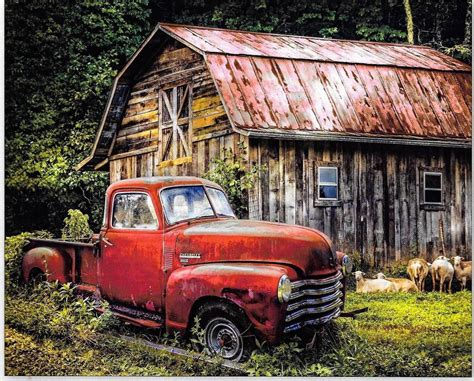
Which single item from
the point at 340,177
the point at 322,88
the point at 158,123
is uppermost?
the point at 322,88

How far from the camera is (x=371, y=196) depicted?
9.36 metres

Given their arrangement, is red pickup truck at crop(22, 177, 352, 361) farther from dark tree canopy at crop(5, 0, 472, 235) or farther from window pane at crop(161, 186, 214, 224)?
dark tree canopy at crop(5, 0, 472, 235)

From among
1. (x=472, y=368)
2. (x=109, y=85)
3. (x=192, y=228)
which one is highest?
(x=109, y=85)

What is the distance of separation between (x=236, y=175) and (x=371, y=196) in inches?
57.5

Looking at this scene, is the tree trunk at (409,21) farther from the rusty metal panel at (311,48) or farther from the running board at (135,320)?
the running board at (135,320)

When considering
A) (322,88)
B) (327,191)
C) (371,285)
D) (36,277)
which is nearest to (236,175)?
(327,191)

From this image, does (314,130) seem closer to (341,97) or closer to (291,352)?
(341,97)

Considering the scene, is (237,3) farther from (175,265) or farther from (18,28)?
(175,265)

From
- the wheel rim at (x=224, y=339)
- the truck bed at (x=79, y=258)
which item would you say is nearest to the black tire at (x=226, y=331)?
the wheel rim at (x=224, y=339)

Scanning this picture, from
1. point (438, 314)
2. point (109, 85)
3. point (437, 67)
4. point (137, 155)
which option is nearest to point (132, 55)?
point (109, 85)

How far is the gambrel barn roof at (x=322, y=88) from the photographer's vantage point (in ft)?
31.0

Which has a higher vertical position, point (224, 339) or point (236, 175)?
point (236, 175)

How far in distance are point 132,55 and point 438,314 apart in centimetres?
Answer: 431

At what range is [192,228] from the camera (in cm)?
793
